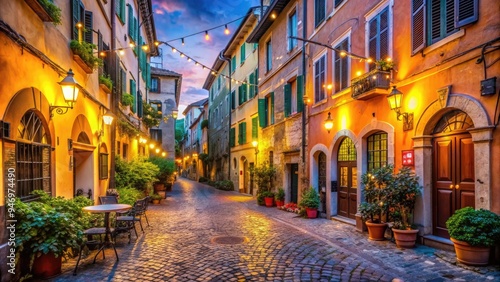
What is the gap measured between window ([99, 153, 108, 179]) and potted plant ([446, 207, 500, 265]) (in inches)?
378

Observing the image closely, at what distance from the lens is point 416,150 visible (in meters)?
7.58

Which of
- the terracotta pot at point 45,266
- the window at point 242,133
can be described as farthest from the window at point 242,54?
the terracotta pot at point 45,266

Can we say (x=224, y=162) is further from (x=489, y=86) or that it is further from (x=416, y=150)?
(x=489, y=86)

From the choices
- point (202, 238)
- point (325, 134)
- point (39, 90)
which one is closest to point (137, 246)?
point (202, 238)

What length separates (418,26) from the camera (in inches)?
294

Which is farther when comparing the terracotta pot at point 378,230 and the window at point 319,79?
the window at point 319,79

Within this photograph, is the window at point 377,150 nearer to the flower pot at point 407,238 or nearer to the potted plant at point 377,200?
the potted plant at point 377,200

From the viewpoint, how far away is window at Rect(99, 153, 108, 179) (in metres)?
10.8

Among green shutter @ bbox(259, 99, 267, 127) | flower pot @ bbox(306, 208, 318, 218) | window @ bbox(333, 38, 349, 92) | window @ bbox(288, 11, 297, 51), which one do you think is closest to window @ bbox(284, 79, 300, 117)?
window @ bbox(288, 11, 297, 51)

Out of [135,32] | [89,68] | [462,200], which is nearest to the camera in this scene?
[462,200]

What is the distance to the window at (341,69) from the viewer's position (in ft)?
34.7

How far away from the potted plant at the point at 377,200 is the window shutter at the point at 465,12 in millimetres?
3375

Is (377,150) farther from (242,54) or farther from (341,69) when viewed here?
(242,54)

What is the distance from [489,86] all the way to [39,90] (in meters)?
7.90
